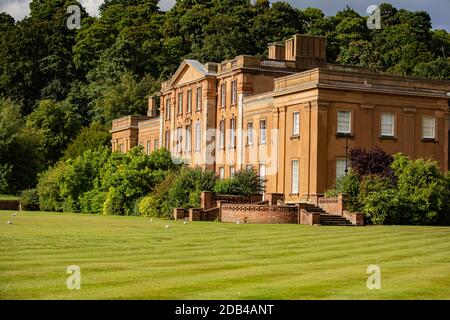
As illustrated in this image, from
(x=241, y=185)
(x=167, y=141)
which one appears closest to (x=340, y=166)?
(x=241, y=185)

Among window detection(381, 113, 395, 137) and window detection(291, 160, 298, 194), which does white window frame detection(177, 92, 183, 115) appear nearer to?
window detection(291, 160, 298, 194)

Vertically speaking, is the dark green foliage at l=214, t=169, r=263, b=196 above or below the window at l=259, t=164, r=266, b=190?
below

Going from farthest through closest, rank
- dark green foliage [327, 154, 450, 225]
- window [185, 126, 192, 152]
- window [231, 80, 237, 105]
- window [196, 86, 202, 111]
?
window [185, 126, 192, 152] → window [196, 86, 202, 111] → window [231, 80, 237, 105] → dark green foliage [327, 154, 450, 225]

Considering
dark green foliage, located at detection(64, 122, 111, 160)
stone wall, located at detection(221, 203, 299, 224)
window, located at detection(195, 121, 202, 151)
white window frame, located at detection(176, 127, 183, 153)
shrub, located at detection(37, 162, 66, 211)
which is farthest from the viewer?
dark green foliage, located at detection(64, 122, 111, 160)

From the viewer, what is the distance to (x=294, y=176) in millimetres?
54156

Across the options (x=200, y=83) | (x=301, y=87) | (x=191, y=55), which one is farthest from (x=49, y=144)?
(x=301, y=87)

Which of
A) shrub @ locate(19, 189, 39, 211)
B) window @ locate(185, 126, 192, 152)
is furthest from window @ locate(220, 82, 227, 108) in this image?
shrub @ locate(19, 189, 39, 211)

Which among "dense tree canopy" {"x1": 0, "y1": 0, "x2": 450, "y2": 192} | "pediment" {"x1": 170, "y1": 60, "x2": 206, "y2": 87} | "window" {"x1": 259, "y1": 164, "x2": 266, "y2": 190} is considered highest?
"dense tree canopy" {"x1": 0, "y1": 0, "x2": 450, "y2": 192}

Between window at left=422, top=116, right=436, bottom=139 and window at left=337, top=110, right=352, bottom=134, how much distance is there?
16.8 ft

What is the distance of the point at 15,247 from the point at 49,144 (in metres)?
74.2

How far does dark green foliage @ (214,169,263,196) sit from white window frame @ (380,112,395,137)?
7.75 m

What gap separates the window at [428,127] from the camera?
180ft

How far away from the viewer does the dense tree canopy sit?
101 m

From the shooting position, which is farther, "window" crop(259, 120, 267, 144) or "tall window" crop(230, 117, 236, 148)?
"tall window" crop(230, 117, 236, 148)
